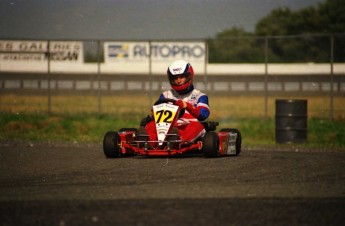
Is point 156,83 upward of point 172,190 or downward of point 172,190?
upward

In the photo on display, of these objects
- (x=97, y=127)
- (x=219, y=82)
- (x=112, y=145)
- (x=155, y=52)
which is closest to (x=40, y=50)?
(x=155, y=52)

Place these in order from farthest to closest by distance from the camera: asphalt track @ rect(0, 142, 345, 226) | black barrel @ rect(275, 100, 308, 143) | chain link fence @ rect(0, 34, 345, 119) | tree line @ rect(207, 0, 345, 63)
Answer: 1. tree line @ rect(207, 0, 345, 63)
2. chain link fence @ rect(0, 34, 345, 119)
3. black barrel @ rect(275, 100, 308, 143)
4. asphalt track @ rect(0, 142, 345, 226)

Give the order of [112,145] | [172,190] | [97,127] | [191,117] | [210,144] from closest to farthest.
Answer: [172,190] < [210,144] < [112,145] < [191,117] < [97,127]

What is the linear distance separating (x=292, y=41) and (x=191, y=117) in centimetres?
2475

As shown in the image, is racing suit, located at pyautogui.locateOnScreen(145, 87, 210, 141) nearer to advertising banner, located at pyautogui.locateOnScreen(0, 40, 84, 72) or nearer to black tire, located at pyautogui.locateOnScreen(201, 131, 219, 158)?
black tire, located at pyautogui.locateOnScreen(201, 131, 219, 158)

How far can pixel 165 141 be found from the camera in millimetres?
13234

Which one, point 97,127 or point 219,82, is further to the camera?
point 219,82

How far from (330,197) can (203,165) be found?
142 inches

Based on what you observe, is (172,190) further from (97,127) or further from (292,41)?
(292,41)

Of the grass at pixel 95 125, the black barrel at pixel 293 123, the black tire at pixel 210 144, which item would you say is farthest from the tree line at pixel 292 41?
the black tire at pixel 210 144

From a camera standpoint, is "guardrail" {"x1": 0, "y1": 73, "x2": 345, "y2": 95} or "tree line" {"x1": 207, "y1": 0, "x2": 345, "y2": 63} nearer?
"tree line" {"x1": 207, "y1": 0, "x2": 345, "y2": 63}

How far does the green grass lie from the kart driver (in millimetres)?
4190

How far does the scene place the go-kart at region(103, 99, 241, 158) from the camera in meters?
13.4

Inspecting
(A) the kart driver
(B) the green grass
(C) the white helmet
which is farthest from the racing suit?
(B) the green grass
